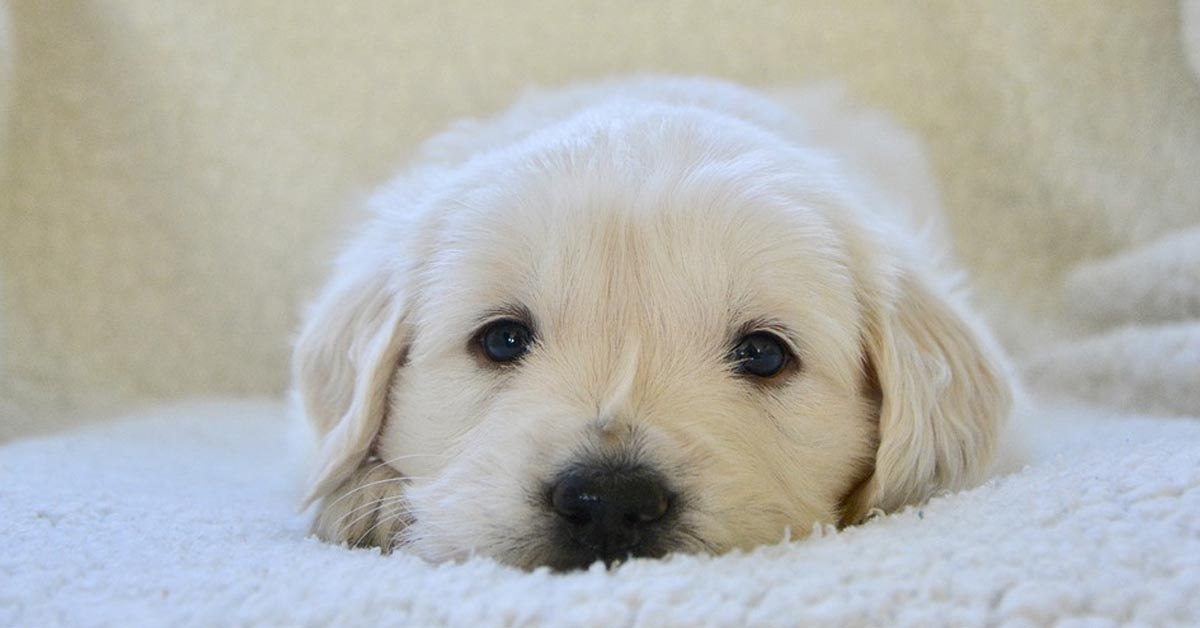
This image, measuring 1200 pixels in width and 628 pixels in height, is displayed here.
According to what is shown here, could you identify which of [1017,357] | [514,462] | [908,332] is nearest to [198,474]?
[514,462]

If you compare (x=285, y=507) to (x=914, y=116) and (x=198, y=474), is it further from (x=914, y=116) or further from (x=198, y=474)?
(x=914, y=116)

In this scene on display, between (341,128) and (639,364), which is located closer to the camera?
(639,364)

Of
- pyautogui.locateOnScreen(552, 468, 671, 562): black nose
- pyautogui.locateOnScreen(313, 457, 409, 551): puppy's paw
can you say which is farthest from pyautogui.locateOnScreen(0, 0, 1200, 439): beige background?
pyautogui.locateOnScreen(552, 468, 671, 562): black nose

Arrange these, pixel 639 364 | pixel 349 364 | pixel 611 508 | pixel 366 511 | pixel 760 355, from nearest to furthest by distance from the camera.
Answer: pixel 611 508 < pixel 639 364 < pixel 760 355 < pixel 366 511 < pixel 349 364

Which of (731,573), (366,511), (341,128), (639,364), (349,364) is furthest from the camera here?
(341,128)

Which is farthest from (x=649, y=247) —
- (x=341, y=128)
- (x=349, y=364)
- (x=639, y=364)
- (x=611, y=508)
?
(x=341, y=128)

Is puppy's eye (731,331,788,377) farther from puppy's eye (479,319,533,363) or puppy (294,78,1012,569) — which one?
puppy's eye (479,319,533,363)

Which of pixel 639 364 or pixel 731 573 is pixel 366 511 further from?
pixel 731 573
